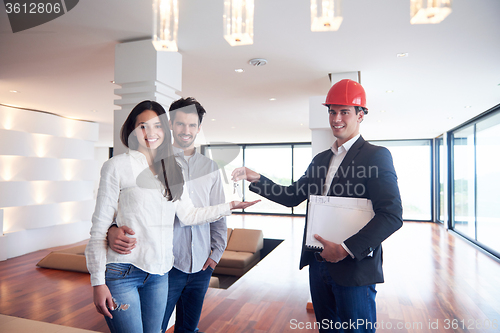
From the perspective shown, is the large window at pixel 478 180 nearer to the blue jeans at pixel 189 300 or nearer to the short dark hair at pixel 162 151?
the blue jeans at pixel 189 300

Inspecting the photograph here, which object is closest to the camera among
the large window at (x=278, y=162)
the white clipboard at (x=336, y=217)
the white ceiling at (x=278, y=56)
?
the white clipboard at (x=336, y=217)

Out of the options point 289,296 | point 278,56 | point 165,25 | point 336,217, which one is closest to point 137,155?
point 336,217

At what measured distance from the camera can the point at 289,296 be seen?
3.64 metres

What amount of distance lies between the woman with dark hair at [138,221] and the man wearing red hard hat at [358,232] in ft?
2.22

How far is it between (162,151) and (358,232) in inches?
37.4

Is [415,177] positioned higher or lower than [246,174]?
lower

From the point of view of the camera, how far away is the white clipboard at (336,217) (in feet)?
4.40

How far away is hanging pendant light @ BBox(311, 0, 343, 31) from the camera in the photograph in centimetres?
99

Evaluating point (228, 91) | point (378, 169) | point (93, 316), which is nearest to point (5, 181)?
point (93, 316)

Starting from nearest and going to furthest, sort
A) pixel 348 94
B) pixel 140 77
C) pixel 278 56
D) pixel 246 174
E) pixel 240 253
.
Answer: pixel 348 94, pixel 246 174, pixel 140 77, pixel 278 56, pixel 240 253

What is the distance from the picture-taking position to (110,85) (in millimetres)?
4309

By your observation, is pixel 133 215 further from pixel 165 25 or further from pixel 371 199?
pixel 165 25

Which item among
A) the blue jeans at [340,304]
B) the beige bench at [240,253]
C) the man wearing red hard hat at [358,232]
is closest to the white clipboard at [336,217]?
the man wearing red hard hat at [358,232]

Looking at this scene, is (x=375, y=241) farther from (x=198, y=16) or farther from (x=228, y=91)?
(x=228, y=91)
